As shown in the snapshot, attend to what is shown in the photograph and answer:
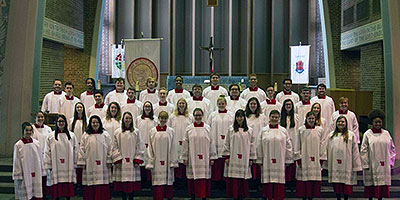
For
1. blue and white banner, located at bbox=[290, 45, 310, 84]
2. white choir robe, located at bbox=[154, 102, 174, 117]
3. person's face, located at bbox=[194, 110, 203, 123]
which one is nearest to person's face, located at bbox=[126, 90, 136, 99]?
white choir robe, located at bbox=[154, 102, 174, 117]

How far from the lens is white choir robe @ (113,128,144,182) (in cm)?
701

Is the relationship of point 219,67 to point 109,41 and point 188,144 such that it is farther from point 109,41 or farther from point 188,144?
point 188,144

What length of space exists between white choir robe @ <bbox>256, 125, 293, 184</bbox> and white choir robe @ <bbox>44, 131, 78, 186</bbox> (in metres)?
3.01

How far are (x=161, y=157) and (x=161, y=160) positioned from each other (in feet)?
0.16

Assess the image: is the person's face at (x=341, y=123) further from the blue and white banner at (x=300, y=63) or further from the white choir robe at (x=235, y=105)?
the blue and white banner at (x=300, y=63)

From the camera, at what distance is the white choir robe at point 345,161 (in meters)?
6.96

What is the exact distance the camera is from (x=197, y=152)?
282 inches

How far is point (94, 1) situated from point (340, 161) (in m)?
11.1

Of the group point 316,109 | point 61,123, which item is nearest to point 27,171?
point 61,123

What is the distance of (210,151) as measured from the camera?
722cm

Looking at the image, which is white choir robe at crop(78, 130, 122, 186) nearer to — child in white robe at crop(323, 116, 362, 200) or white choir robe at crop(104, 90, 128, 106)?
white choir robe at crop(104, 90, 128, 106)

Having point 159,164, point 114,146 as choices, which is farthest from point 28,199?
point 159,164

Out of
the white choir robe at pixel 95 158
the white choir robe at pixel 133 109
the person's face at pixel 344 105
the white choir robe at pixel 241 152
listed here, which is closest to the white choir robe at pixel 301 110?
the person's face at pixel 344 105

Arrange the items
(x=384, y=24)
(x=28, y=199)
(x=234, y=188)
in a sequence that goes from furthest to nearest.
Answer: (x=384, y=24) < (x=234, y=188) < (x=28, y=199)
